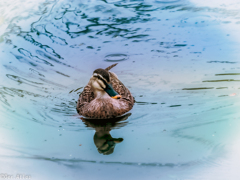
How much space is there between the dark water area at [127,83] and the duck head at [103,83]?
0.56 metres

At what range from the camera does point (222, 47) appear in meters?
8.74

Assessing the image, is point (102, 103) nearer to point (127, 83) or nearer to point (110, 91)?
point (110, 91)

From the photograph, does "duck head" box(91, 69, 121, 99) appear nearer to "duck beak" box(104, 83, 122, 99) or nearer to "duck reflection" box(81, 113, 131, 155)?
"duck beak" box(104, 83, 122, 99)

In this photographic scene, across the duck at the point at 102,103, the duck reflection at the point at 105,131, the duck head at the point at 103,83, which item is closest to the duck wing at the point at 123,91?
the duck at the point at 102,103

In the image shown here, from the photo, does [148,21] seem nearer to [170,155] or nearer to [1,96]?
[1,96]

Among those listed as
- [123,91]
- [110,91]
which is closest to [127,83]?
[123,91]

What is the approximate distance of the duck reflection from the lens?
17.7 ft

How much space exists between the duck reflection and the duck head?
20.8 inches

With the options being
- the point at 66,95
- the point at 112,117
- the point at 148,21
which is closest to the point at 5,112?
the point at 66,95

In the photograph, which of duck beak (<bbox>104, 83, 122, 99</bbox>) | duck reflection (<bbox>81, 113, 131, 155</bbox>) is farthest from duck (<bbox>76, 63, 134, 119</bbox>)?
duck reflection (<bbox>81, 113, 131, 155</bbox>)

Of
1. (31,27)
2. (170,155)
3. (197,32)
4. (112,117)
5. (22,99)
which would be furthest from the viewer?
(31,27)

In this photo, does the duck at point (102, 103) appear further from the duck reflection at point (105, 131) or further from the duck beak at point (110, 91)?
the duck reflection at point (105, 131)

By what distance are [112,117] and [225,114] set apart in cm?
211

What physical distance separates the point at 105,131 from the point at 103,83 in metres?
0.90
